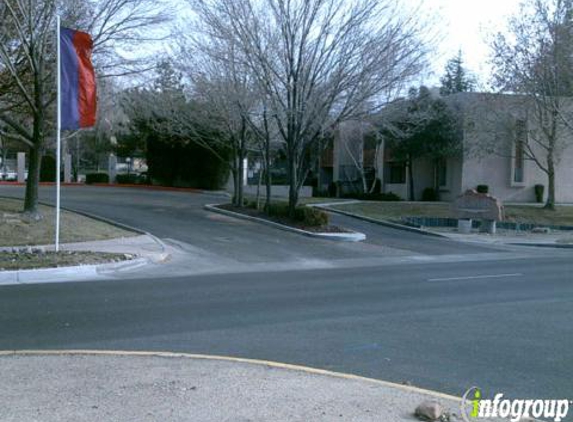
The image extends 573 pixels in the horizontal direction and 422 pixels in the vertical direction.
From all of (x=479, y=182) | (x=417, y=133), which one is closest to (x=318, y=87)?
(x=417, y=133)

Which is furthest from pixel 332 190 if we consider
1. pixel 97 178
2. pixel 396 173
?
pixel 97 178

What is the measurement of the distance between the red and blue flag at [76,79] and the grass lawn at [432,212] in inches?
640

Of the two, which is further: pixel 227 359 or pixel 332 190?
pixel 332 190

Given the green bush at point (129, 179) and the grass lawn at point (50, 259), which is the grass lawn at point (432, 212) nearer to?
the grass lawn at point (50, 259)

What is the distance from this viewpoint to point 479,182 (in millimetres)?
38469

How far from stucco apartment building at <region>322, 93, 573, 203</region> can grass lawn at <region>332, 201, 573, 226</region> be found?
3.39 m

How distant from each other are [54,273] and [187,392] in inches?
365

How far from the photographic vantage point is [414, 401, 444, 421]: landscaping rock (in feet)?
16.3

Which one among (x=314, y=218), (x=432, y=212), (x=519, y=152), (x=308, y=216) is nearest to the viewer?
(x=314, y=218)

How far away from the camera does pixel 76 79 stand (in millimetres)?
16578

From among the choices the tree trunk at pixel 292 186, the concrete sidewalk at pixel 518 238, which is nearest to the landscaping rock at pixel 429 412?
the tree trunk at pixel 292 186

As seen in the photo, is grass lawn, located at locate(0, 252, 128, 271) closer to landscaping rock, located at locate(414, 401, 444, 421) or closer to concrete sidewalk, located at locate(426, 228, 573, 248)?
landscaping rock, located at locate(414, 401, 444, 421)

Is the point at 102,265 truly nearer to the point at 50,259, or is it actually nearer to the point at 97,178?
the point at 50,259

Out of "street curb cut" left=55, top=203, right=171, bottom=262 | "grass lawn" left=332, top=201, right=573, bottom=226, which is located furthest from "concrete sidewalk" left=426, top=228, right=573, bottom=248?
"street curb cut" left=55, top=203, right=171, bottom=262
